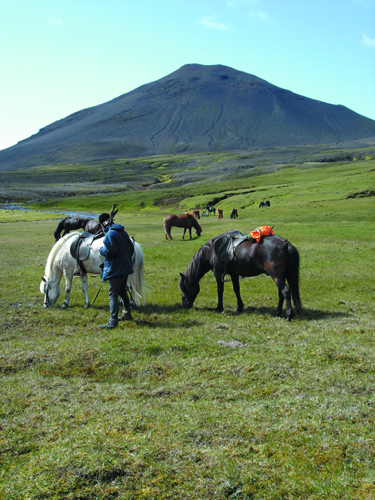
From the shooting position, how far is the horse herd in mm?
11569

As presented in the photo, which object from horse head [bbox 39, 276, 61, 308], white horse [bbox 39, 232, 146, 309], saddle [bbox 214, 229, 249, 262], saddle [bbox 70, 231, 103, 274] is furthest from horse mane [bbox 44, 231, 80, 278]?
saddle [bbox 214, 229, 249, 262]

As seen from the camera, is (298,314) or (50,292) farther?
(50,292)

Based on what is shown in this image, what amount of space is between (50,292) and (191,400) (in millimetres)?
Answer: 8948

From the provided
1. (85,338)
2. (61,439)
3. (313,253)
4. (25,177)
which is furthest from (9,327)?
(25,177)

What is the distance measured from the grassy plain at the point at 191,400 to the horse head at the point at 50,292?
72 centimetres

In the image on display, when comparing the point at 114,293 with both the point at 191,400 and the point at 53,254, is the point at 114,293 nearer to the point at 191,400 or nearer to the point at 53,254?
the point at 53,254

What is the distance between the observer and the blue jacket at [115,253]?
11.4 metres

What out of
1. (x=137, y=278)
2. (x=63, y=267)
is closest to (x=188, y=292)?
(x=137, y=278)

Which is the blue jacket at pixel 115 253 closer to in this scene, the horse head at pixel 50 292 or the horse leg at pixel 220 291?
the horse leg at pixel 220 291

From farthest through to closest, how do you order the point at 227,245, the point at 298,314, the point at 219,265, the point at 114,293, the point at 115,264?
the point at 219,265, the point at 227,245, the point at 298,314, the point at 115,264, the point at 114,293

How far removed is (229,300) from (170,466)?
31.9 ft

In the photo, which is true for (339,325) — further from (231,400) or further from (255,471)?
(255,471)

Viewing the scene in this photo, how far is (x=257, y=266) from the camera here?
12.3 metres

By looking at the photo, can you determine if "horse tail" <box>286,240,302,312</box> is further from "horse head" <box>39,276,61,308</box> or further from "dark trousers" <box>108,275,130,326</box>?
"horse head" <box>39,276,61,308</box>
